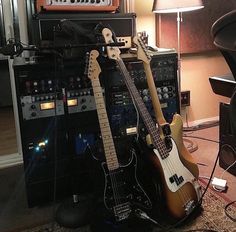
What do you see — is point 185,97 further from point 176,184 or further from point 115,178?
point 115,178

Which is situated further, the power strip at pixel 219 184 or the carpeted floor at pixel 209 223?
the power strip at pixel 219 184

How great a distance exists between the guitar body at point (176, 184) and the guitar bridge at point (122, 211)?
0.61 ft

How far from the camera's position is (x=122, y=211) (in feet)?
4.84

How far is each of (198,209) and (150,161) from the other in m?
0.39

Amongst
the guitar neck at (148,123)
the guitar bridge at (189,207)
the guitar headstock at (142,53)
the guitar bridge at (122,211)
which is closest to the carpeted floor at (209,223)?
the guitar bridge at (189,207)

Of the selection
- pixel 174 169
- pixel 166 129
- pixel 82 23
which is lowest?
pixel 174 169

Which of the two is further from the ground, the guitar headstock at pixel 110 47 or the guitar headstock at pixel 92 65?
the guitar headstock at pixel 110 47

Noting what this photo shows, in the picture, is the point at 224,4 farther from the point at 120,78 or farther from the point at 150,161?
the point at 150,161

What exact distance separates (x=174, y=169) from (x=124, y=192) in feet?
0.86

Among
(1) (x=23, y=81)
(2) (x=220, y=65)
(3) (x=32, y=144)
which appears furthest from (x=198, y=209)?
(2) (x=220, y=65)

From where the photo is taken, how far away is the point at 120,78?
181 centimetres

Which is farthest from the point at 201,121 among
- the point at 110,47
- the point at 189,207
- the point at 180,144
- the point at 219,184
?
the point at 110,47

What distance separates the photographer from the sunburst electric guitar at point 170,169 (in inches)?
59.6

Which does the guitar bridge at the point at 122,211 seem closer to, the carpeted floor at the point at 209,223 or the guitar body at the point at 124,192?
the guitar body at the point at 124,192
